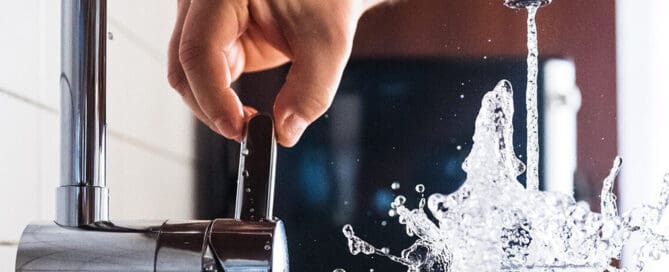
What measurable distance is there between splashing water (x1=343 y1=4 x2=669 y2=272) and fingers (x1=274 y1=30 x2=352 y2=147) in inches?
5.6

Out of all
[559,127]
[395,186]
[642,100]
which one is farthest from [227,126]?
[642,100]

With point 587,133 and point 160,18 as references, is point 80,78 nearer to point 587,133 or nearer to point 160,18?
point 160,18

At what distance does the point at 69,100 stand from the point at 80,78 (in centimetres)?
1

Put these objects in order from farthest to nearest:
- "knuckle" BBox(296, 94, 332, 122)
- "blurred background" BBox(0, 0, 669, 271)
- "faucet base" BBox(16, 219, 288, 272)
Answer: "blurred background" BBox(0, 0, 669, 271) → "knuckle" BBox(296, 94, 332, 122) → "faucet base" BBox(16, 219, 288, 272)

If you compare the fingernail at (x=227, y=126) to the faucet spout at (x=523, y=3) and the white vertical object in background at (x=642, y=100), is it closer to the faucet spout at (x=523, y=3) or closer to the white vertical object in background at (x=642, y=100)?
the faucet spout at (x=523, y=3)

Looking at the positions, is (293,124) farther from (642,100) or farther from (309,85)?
(642,100)

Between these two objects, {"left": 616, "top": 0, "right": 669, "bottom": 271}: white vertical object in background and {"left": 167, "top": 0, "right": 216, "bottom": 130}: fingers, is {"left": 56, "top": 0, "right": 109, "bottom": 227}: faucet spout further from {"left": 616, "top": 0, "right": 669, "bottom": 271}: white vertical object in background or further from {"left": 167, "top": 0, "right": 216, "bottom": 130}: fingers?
{"left": 616, "top": 0, "right": 669, "bottom": 271}: white vertical object in background

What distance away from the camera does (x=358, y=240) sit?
33.4 inches

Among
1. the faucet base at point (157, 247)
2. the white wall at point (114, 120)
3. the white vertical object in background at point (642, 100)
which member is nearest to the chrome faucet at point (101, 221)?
the faucet base at point (157, 247)

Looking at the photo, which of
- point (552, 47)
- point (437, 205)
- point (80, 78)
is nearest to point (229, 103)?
point (80, 78)

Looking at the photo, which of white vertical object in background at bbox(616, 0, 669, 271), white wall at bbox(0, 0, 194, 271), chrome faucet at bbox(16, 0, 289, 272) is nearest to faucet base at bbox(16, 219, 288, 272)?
chrome faucet at bbox(16, 0, 289, 272)

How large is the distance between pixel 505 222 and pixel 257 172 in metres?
0.34

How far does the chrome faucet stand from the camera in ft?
1.42

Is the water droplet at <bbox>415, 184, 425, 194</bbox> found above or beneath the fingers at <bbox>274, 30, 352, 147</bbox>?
beneath
